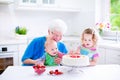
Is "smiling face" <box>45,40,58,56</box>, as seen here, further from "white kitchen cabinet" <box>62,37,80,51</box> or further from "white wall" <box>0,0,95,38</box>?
"white wall" <box>0,0,95,38</box>

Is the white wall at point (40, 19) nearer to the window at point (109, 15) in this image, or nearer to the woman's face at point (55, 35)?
the window at point (109, 15)

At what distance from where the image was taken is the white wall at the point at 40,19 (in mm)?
3953

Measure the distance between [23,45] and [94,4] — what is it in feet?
4.63

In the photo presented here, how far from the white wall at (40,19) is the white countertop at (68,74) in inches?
79.2

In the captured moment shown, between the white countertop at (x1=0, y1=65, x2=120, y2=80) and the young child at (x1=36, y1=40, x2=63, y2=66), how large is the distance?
9cm

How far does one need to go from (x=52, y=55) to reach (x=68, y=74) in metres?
0.32

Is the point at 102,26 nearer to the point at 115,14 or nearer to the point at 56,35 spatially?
the point at 115,14

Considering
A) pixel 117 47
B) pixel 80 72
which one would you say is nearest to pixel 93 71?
pixel 80 72

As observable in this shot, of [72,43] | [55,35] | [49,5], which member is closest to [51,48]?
[55,35]

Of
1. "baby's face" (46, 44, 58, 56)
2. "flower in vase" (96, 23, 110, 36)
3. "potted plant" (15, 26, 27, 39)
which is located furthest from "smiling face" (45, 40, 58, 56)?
"flower in vase" (96, 23, 110, 36)

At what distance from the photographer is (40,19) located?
426cm

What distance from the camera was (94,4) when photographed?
397 cm

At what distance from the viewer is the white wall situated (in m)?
3.95

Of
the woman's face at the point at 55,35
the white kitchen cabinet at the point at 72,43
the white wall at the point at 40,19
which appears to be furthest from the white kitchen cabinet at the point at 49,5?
the woman's face at the point at 55,35
